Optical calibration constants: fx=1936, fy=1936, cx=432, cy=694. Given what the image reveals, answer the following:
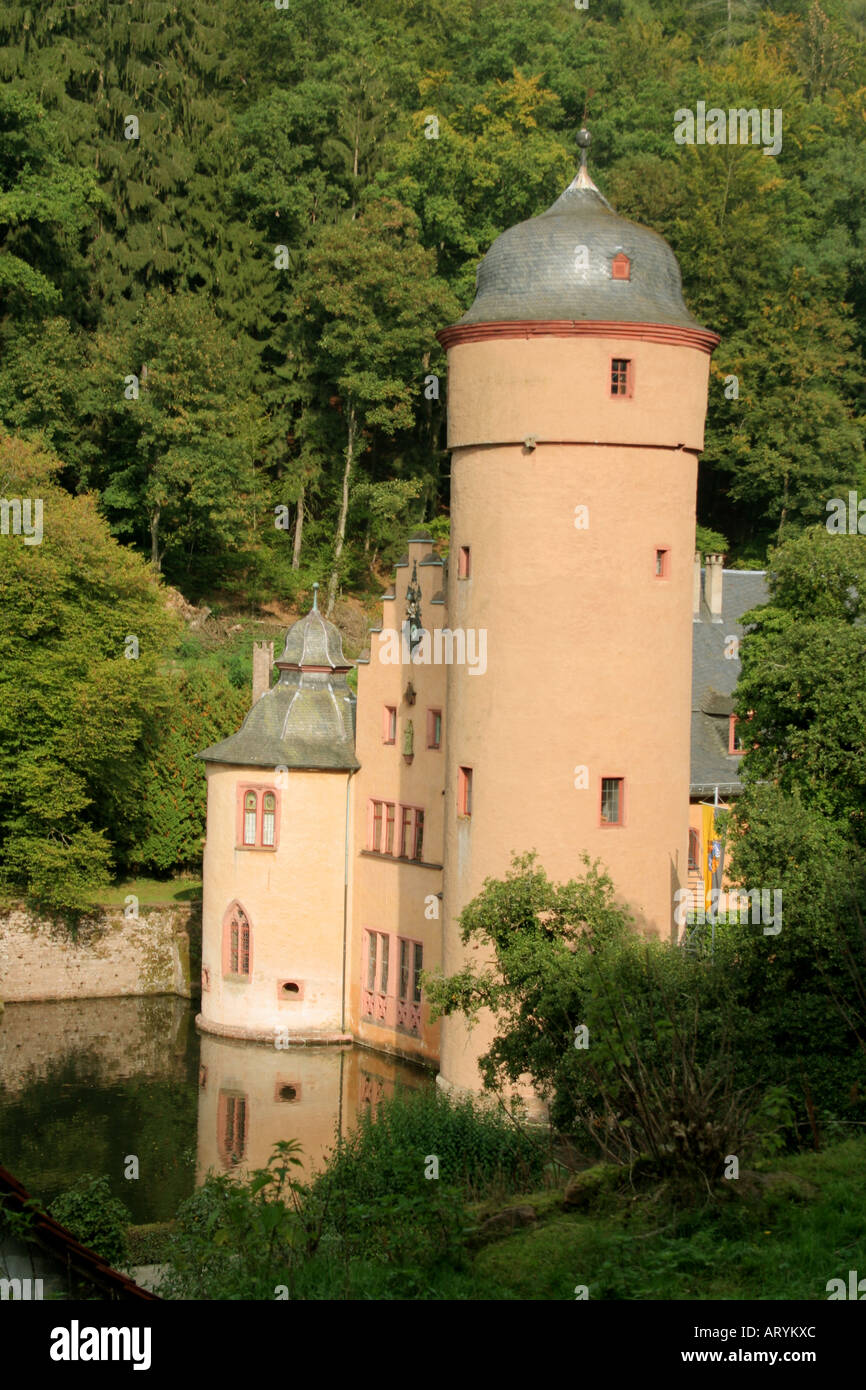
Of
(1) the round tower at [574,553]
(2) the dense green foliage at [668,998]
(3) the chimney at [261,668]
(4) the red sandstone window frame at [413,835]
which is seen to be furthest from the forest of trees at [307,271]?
(2) the dense green foliage at [668,998]

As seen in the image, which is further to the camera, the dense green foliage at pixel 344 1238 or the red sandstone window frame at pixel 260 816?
the red sandstone window frame at pixel 260 816

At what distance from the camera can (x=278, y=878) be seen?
3484 centimetres

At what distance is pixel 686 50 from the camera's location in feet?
251

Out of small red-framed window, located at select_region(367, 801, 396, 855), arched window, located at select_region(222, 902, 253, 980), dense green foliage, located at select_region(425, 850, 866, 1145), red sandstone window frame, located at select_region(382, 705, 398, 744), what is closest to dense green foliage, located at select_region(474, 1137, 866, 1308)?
dense green foliage, located at select_region(425, 850, 866, 1145)

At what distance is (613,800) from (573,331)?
6.63 meters

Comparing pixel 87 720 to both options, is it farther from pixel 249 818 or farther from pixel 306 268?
pixel 306 268

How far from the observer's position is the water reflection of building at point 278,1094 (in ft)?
92.6

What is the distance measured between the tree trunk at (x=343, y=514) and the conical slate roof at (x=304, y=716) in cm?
1725

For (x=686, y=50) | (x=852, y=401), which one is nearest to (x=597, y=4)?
(x=686, y=50)

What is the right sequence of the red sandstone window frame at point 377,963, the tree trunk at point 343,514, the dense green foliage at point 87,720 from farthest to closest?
the tree trunk at point 343,514 < the dense green foliage at point 87,720 < the red sandstone window frame at point 377,963

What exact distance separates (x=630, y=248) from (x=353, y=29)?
128 ft

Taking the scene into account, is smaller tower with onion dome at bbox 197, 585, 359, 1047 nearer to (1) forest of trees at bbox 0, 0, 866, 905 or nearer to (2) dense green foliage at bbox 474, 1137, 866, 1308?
(1) forest of trees at bbox 0, 0, 866, 905

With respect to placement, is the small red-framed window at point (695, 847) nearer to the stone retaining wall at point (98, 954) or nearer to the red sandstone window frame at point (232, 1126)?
the red sandstone window frame at point (232, 1126)

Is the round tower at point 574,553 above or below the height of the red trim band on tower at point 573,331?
below
